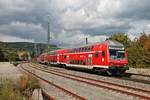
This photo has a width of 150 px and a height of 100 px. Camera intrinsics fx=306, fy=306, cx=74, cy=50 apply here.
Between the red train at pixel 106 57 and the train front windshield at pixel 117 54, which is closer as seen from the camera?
the red train at pixel 106 57

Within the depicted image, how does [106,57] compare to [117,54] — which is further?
[117,54]

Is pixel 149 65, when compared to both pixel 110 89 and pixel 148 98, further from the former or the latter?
pixel 148 98

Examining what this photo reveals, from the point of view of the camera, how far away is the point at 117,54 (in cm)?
2902

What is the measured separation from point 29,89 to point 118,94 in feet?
18.4

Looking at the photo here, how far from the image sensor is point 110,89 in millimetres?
18156

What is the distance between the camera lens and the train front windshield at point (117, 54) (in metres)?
28.6

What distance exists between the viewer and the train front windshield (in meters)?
28.6

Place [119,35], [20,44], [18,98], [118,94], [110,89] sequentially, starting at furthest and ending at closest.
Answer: [20,44]
[119,35]
[110,89]
[118,94]
[18,98]

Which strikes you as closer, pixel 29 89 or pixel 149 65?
pixel 29 89

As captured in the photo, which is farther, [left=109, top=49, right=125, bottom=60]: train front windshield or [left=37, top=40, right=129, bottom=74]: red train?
[left=109, top=49, right=125, bottom=60]: train front windshield

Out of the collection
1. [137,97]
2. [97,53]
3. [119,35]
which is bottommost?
[137,97]

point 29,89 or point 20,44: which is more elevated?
point 20,44

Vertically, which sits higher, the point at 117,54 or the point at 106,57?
the point at 117,54

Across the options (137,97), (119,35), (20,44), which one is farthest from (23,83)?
(20,44)
